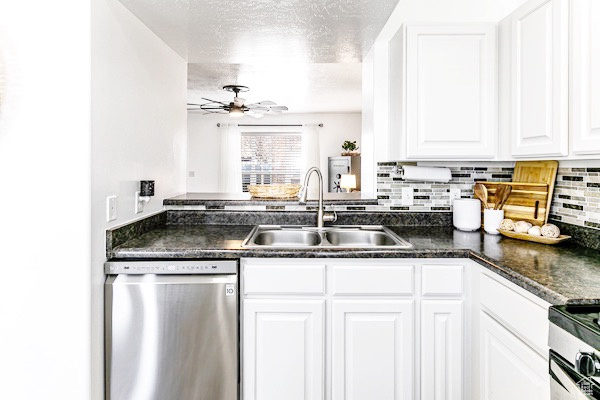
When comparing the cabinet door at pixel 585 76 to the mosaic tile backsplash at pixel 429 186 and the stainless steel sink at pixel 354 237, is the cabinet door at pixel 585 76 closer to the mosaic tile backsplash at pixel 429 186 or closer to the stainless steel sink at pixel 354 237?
the mosaic tile backsplash at pixel 429 186

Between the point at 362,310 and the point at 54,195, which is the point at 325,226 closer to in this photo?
the point at 362,310

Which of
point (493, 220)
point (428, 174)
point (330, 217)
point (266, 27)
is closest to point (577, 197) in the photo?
point (493, 220)

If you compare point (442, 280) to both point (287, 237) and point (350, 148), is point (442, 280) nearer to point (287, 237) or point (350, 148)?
point (287, 237)

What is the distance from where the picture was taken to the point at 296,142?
7.29 metres

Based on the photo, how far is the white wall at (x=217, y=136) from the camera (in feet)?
23.7

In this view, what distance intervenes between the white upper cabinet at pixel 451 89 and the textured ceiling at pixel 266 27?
0.90 ft

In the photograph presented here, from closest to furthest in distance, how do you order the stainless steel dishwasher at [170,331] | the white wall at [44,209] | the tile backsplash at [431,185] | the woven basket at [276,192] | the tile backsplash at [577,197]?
1. the white wall at [44,209]
2. the stainless steel dishwasher at [170,331]
3. the tile backsplash at [577,197]
4. the tile backsplash at [431,185]
5. the woven basket at [276,192]

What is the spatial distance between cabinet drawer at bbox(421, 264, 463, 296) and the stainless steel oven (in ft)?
1.93

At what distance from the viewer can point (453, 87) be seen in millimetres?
1931

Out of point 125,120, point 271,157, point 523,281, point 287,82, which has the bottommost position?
point 523,281

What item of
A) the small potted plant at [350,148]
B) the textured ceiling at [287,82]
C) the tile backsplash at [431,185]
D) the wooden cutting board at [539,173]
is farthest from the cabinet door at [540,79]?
the small potted plant at [350,148]

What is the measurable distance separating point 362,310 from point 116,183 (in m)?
1.20

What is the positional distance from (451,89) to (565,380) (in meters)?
1.39

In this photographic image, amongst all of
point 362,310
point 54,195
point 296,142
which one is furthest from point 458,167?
point 296,142
